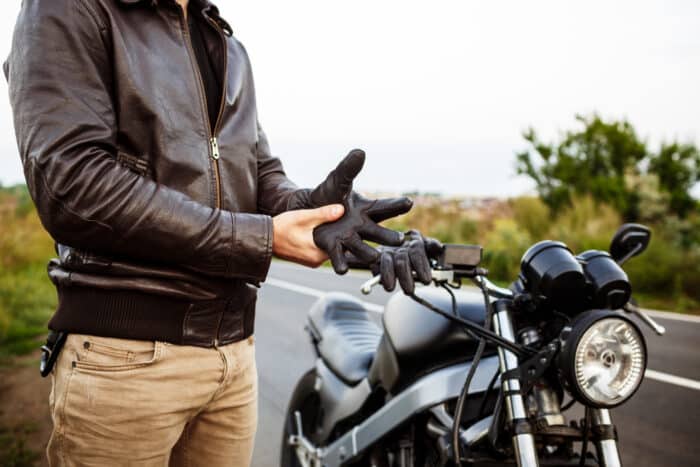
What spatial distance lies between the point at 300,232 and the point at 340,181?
0.50 feet

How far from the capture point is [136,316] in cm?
134

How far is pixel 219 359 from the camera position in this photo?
58.1 inches

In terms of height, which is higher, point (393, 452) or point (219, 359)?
point (219, 359)

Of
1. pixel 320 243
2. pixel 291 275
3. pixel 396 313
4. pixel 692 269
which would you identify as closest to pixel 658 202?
pixel 692 269

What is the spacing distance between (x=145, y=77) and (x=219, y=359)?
71 cm

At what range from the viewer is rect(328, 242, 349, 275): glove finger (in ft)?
4.26

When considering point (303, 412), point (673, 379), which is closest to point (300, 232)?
point (303, 412)

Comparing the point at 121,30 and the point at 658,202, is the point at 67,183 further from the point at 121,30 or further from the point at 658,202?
the point at 658,202

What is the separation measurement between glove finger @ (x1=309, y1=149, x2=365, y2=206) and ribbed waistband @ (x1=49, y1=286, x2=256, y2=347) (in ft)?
1.27

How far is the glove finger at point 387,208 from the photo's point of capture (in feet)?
4.38

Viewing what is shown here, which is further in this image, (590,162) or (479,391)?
(590,162)

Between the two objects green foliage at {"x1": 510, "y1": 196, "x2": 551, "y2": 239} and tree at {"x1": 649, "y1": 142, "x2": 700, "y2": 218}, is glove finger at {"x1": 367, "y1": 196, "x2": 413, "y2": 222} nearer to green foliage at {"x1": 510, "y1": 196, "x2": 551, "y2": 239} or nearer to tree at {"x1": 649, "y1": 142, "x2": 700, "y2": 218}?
green foliage at {"x1": 510, "y1": 196, "x2": 551, "y2": 239}

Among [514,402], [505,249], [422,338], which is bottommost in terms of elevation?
[505,249]

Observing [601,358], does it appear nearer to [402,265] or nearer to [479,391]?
[479,391]
